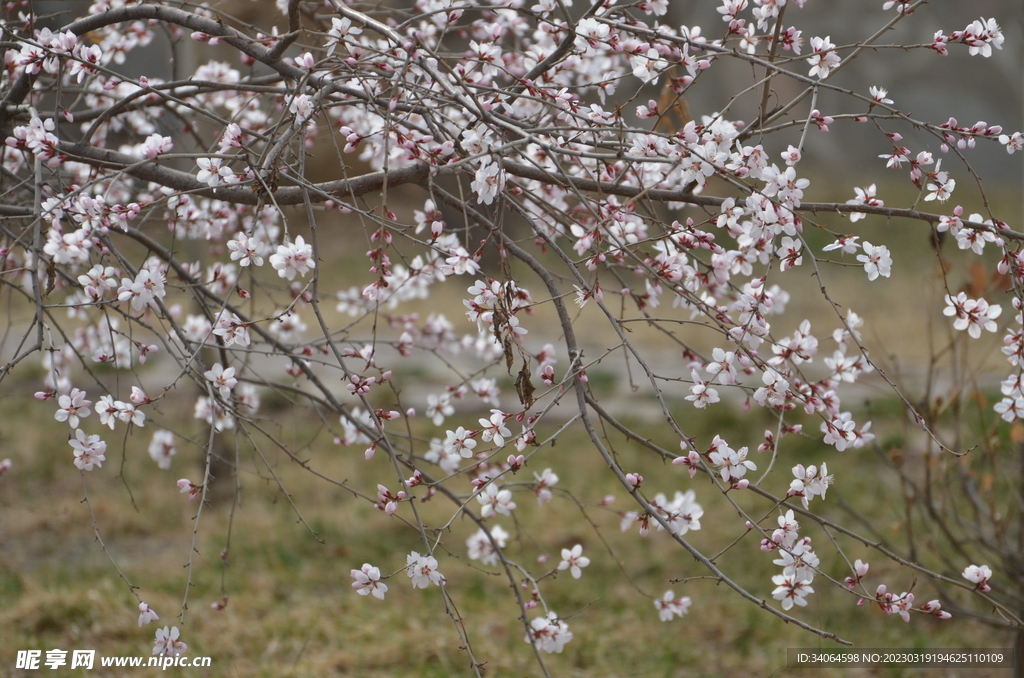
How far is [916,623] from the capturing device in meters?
3.46

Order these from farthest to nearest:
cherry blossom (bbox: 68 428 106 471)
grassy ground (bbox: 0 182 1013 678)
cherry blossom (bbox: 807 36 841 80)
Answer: grassy ground (bbox: 0 182 1013 678) < cherry blossom (bbox: 807 36 841 80) < cherry blossom (bbox: 68 428 106 471)

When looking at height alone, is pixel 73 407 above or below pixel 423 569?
above

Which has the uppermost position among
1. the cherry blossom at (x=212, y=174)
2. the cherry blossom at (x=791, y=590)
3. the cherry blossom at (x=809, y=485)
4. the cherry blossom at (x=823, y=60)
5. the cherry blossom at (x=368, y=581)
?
the cherry blossom at (x=823, y=60)

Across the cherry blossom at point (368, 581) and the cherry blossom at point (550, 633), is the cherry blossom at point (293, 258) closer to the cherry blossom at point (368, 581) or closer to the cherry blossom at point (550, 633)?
the cherry blossom at point (368, 581)

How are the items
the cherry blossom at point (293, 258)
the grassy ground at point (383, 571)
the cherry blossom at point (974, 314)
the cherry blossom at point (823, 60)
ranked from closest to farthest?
the cherry blossom at point (293, 258), the cherry blossom at point (974, 314), the cherry blossom at point (823, 60), the grassy ground at point (383, 571)

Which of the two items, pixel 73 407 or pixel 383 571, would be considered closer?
pixel 73 407

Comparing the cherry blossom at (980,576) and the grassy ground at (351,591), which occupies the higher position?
the grassy ground at (351,591)

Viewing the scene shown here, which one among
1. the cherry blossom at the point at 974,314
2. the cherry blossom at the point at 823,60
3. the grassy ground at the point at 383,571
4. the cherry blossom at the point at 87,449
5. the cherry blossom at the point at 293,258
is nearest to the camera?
the cherry blossom at the point at 293,258

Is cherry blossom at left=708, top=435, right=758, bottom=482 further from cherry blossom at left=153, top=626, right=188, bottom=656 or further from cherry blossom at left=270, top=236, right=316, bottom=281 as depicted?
cherry blossom at left=153, top=626, right=188, bottom=656

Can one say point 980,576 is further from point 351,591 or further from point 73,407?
point 351,591

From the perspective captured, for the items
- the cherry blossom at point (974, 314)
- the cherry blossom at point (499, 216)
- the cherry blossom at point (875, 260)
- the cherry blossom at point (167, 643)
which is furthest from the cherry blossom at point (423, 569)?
the cherry blossom at point (974, 314)

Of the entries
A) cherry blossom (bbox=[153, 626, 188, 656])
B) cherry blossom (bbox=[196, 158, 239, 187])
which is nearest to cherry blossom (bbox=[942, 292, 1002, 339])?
cherry blossom (bbox=[196, 158, 239, 187])

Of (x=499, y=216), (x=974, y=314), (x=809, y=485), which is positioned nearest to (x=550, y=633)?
(x=809, y=485)

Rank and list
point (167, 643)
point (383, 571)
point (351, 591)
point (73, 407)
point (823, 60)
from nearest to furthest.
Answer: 1. point (73, 407)
2. point (167, 643)
3. point (823, 60)
4. point (351, 591)
5. point (383, 571)
